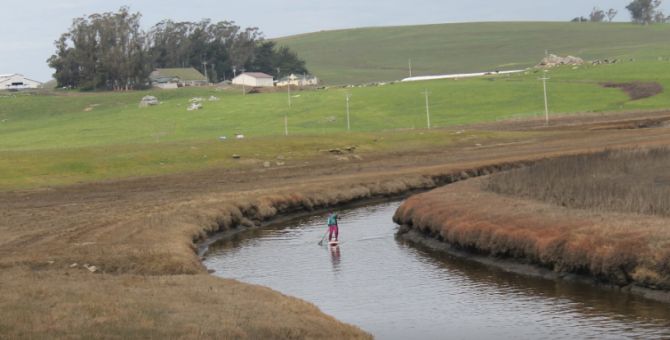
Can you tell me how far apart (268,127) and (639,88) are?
59.6 meters

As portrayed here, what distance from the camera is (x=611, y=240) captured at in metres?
39.7

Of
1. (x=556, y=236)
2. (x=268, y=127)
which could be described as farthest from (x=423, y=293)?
(x=268, y=127)

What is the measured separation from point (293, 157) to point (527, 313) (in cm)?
6760

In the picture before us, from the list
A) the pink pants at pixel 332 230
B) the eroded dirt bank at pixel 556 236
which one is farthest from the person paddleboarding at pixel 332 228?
the eroded dirt bank at pixel 556 236

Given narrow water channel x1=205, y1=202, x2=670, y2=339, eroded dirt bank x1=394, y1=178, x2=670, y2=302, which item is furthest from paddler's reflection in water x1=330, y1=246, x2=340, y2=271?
eroded dirt bank x1=394, y1=178, x2=670, y2=302

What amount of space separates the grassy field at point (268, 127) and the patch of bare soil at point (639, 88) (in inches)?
75.8

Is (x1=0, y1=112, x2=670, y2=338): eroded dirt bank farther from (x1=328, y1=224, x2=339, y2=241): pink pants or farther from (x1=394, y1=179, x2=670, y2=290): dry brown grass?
(x1=394, y1=179, x2=670, y2=290): dry brown grass

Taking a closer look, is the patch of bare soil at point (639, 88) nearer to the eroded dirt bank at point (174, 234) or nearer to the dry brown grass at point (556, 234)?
the eroded dirt bank at point (174, 234)

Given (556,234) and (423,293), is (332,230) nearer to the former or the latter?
(423,293)

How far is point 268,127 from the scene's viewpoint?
531 ft

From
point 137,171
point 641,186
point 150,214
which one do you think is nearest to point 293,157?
point 137,171

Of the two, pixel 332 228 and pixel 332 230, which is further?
pixel 332 230

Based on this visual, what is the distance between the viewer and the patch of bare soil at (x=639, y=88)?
541 feet

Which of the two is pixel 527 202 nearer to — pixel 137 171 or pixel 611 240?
pixel 611 240
